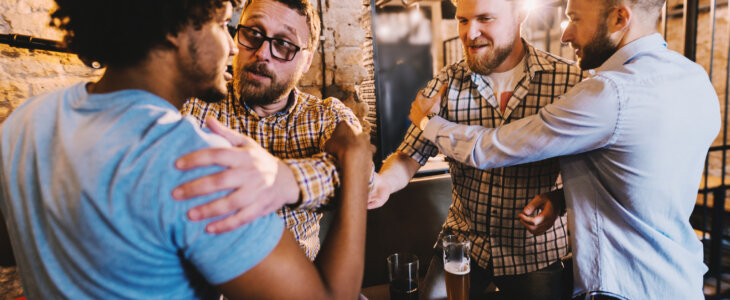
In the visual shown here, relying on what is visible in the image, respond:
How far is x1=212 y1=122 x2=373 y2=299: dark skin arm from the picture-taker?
2.29 ft

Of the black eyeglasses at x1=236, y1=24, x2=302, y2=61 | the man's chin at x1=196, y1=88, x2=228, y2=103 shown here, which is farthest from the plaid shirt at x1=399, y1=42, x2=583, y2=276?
the man's chin at x1=196, y1=88, x2=228, y2=103

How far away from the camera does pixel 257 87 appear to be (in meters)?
1.60

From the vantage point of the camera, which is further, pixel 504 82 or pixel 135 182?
pixel 504 82

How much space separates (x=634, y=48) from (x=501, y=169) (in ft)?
2.38

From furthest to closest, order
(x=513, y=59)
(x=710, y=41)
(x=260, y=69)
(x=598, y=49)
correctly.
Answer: (x=710, y=41)
(x=513, y=59)
(x=260, y=69)
(x=598, y=49)

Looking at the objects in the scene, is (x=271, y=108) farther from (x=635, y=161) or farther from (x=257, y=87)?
(x=635, y=161)

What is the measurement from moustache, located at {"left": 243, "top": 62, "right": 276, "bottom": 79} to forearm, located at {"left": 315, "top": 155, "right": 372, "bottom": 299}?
0.81m

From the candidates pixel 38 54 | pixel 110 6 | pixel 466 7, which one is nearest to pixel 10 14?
pixel 38 54

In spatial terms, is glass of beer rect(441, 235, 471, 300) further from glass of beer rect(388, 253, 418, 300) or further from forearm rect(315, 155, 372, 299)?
forearm rect(315, 155, 372, 299)

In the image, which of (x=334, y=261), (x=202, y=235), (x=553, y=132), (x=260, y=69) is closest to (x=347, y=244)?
(x=334, y=261)

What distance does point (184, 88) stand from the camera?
0.86 m

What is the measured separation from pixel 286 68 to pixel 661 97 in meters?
1.48

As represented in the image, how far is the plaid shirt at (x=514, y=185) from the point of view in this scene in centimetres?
169

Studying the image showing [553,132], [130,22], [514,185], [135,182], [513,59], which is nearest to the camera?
[135,182]
